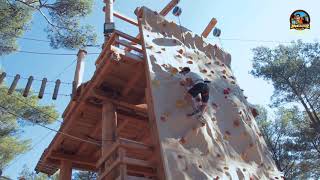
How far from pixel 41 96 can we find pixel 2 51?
6.82 m

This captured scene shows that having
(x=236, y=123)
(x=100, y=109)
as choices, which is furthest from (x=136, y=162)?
(x=236, y=123)

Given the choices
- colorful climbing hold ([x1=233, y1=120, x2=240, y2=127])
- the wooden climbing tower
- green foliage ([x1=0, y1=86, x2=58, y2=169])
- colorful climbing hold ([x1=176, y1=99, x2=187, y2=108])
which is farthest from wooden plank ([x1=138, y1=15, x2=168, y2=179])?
green foliage ([x1=0, y1=86, x2=58, y2=169])

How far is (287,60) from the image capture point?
1573 centimetres

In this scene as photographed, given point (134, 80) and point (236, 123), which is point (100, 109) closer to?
point (134, 80)

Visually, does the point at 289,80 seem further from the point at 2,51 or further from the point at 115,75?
the point at 2,51

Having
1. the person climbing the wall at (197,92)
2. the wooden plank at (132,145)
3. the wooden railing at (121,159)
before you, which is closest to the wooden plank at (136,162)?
the wooden railing at (121,159)

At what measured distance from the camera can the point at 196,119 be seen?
5855 millimetres

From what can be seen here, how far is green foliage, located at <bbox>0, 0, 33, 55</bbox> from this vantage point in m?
11.1

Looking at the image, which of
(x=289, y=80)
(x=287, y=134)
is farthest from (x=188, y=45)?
(x=287, y=134)

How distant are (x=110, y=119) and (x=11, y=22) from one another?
25.0ft

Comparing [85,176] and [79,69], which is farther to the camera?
[85,176]

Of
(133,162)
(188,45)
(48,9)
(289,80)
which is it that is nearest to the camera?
(133,162)

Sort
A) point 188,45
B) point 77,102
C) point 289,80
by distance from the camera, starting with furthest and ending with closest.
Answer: point 289,80 < point 188,45 < point 77,102

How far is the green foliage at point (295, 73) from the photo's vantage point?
14.9 meters
